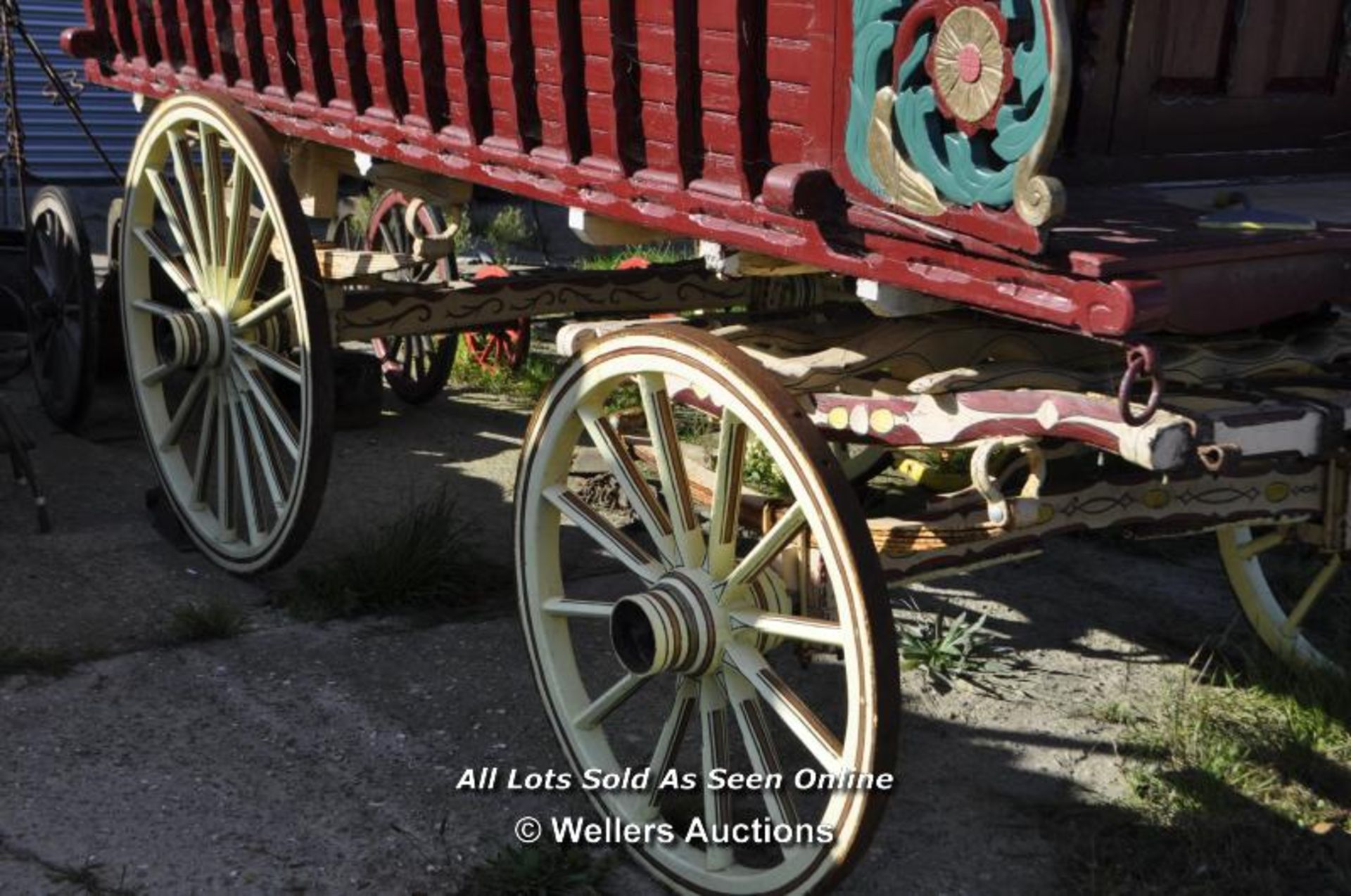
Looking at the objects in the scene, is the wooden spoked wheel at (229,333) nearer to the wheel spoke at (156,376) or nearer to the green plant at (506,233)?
the wheel spoke at (156,376)

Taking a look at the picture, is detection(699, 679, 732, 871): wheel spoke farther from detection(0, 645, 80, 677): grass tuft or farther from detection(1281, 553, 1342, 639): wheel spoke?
detection(0, 645, 80, 677): grass tuft

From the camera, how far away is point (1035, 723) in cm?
418

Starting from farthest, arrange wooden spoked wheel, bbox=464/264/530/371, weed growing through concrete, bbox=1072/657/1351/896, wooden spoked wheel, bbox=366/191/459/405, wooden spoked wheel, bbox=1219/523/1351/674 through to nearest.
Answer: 1. wooden spoked wheel, bbox=464/264/530/371
2. wooden spoked wheel, bbox=366/191/459/405
3. wooden spoked wheel, bbox=1219/523/1351/674
4. weed growing through concrete, bbox=1072/657/1351/896

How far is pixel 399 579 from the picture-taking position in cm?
480

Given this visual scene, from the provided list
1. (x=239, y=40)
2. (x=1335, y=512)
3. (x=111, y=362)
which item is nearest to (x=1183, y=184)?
(x=1335, y=512)

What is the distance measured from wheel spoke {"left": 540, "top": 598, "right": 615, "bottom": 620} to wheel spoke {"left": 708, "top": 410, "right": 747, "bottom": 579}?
26 cm

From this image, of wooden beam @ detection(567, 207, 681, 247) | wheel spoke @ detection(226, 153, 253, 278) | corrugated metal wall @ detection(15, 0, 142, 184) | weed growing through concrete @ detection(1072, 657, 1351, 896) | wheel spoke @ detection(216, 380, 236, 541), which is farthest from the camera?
corrugated metal wall @ detection(15, 0, 142, 184)

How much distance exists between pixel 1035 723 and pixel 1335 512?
3.74 ft

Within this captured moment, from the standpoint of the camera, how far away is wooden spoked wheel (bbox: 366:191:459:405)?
6699mm

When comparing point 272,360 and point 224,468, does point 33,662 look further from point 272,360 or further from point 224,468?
point 272,360

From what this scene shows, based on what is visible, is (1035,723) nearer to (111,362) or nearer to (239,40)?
(239,40)

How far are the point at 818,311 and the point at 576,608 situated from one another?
1439 millimetres

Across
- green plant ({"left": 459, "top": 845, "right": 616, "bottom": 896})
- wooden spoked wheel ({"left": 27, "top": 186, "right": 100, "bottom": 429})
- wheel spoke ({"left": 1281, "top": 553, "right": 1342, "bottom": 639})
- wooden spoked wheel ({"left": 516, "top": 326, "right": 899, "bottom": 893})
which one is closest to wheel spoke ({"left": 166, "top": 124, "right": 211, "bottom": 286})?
wooden spoked wheel ({"left": 27, "top": 186, "right": 100, "bottom": 429})

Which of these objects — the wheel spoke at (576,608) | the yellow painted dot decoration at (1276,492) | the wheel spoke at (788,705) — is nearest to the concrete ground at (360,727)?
the wheel spoke at (576,608)
